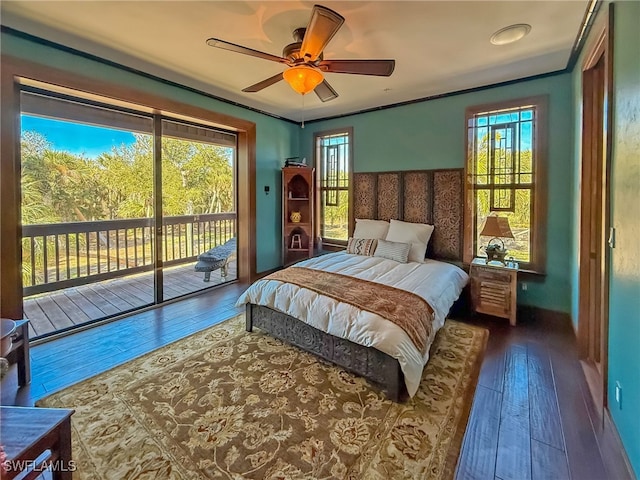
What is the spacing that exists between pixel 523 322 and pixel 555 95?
255 cm

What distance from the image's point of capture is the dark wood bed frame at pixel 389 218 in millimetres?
2199

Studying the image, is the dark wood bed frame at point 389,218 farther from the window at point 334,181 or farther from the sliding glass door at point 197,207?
the sliding glass door at point 197,207

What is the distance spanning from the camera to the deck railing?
315 centimetres

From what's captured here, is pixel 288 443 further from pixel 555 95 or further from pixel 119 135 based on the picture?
pixel 555 95

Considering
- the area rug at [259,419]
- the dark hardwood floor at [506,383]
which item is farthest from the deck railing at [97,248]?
the area rug at [259,419]

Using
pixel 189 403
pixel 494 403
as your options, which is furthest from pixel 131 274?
pixel 494 403

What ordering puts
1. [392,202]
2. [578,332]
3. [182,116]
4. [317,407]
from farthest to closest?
[392,202]
[182,116]
[578,332]
[317,407]

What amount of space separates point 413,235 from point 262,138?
2893mm

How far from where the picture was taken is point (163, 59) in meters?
3.06

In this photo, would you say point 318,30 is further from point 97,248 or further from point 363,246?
point 97,248

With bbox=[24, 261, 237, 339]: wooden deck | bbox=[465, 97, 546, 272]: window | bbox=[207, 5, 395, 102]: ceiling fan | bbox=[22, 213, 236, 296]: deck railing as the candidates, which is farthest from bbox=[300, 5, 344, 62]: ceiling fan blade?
bbox=[24, 261, 237, 339]: wooden deck

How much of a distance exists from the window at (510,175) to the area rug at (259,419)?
5.50 feet

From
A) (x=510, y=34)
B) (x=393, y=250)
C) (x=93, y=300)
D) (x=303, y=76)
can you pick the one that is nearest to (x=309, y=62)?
(x=303, y=76)

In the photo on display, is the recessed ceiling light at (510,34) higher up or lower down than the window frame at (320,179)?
higher up
